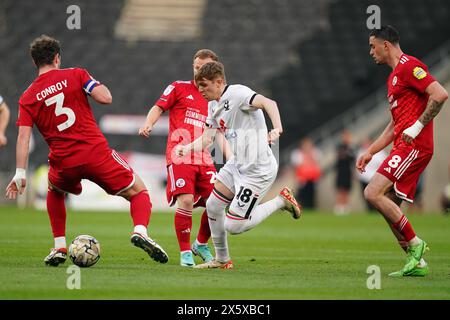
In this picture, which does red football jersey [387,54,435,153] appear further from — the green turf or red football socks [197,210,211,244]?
red football socks [197,210,211,244]

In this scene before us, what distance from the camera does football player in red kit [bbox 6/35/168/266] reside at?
8555mm

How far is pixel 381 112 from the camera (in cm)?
2644

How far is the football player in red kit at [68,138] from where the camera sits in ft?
28.1

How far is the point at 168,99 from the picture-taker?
9477 millimetres

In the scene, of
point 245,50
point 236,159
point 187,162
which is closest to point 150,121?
point 187,162

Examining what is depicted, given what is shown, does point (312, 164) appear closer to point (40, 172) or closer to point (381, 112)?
point (381, 112)

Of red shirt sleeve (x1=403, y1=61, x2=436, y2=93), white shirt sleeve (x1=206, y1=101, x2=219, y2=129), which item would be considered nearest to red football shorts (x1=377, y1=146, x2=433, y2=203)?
red shirt sleeve (x1=403, y1=61, x2=436, y2=93)

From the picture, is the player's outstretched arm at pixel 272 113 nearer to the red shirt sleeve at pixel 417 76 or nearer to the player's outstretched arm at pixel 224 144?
the player's outstretched arm at pixel 224 144

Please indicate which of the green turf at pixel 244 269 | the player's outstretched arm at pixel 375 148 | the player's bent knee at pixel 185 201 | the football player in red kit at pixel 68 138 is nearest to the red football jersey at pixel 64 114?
the football player in red kit at pixel 68 138

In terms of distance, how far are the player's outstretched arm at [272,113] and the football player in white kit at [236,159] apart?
3 cm

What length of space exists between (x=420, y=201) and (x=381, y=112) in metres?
2.83

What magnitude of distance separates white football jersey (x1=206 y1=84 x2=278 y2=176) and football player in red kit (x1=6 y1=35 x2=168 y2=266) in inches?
41.2

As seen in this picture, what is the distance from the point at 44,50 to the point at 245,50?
78.6 ft

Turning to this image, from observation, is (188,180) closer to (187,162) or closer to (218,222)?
(187,162)
